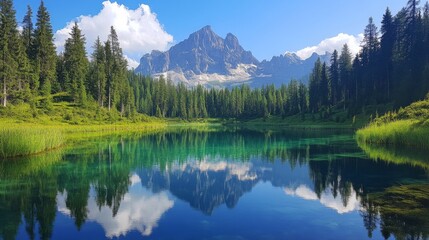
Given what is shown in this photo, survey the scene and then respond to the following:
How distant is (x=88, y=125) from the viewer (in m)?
77.9

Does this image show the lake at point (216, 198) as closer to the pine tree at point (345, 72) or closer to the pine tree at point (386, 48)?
the pine tree at point (386, 48)

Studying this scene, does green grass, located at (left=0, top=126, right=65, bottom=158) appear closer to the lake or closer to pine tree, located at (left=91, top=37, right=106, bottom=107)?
the lake

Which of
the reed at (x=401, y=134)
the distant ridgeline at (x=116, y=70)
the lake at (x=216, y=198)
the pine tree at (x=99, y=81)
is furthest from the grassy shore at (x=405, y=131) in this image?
the pine tree at (x=99, y=81)

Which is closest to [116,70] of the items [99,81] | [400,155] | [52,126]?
[99,81]

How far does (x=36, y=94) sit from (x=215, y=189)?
245ft

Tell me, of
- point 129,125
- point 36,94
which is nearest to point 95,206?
point 36,94

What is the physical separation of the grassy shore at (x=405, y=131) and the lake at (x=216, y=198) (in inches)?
124

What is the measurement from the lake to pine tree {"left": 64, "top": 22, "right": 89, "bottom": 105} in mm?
58897

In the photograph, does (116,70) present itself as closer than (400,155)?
No

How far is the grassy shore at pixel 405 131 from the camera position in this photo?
36594mm

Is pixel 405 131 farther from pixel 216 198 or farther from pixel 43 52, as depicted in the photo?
pixel 43 52

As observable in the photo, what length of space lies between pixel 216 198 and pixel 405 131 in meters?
28.8

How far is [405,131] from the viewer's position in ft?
127

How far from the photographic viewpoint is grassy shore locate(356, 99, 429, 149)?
120 feet
